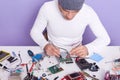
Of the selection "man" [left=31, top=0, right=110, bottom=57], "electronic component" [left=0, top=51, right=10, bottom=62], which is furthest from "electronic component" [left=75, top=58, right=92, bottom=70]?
"electronic component" [left=0, top=51, right=10, bottom=62]

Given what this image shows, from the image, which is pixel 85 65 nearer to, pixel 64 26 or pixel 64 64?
pixel 64 64

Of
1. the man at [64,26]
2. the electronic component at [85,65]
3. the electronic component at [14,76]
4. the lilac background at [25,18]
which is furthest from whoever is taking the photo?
the lilac background at [25,18]

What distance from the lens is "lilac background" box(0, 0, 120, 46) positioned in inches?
71.1

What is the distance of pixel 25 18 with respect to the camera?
188cm

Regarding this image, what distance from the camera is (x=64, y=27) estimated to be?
1606 mm

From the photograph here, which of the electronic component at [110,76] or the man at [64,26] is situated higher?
the man at [64,26]

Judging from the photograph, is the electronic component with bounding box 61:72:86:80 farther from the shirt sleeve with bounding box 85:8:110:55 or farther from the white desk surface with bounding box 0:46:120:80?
the shirt sleeve with bounding box 85:8:110:55

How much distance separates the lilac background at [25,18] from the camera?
5.93 feet

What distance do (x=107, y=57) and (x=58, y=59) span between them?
1.03 ft

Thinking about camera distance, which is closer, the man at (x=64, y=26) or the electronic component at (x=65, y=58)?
the electronic component at (x=65, y=58)

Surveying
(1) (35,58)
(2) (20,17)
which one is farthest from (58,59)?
(2) (20,17)

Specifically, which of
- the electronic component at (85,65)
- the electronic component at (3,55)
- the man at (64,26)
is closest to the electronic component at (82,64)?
the electronic component at (85,65)

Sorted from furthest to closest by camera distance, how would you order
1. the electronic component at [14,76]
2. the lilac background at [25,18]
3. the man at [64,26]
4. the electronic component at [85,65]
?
the lilac background at [25,18] → the man at [64,26] → the electronic component at [85,65] → the electronic component at [14,76]

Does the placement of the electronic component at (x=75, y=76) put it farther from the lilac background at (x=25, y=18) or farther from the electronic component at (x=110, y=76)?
the lilac background at (x=25, y=18)
